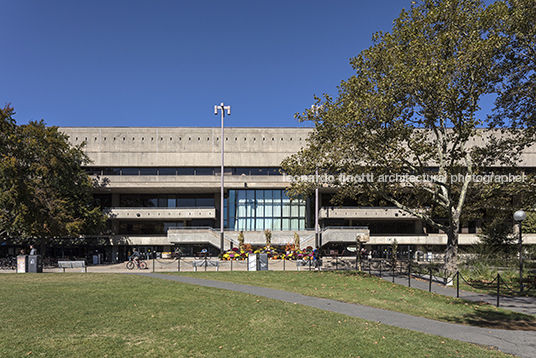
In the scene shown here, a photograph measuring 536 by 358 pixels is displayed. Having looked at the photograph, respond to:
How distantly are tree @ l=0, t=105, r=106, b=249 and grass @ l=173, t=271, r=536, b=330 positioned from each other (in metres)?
16.4

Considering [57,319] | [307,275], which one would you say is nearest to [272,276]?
[307,275]

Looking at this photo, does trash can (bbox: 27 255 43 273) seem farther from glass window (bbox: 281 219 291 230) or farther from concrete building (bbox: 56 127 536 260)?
glass window (bbox: 281 219 291 230)

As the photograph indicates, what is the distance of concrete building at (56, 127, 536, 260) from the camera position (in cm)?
4356

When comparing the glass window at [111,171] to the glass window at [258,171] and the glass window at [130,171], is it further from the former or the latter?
the glass window at [258,171]

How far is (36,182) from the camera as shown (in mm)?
32219

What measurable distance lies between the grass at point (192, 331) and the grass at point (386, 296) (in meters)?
3.03

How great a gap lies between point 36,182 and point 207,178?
17.5 m

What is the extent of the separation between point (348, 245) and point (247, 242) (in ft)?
41.7

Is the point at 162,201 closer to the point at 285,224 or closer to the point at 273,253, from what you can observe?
the point at 285,224

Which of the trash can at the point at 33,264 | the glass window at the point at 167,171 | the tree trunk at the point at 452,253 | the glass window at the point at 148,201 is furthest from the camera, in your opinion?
the glass window at the point at 148,201

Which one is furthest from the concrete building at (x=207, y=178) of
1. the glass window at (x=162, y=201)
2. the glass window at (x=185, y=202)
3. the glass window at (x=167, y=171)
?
the glass window at (x=185, y=202)

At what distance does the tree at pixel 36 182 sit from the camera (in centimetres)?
2983

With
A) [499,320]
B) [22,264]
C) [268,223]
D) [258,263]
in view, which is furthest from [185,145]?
[499,320]

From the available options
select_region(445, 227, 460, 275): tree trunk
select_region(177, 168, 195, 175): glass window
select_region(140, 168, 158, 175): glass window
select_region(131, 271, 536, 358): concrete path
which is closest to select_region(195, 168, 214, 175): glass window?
select_region(177, 168, 195, 175): glass window
